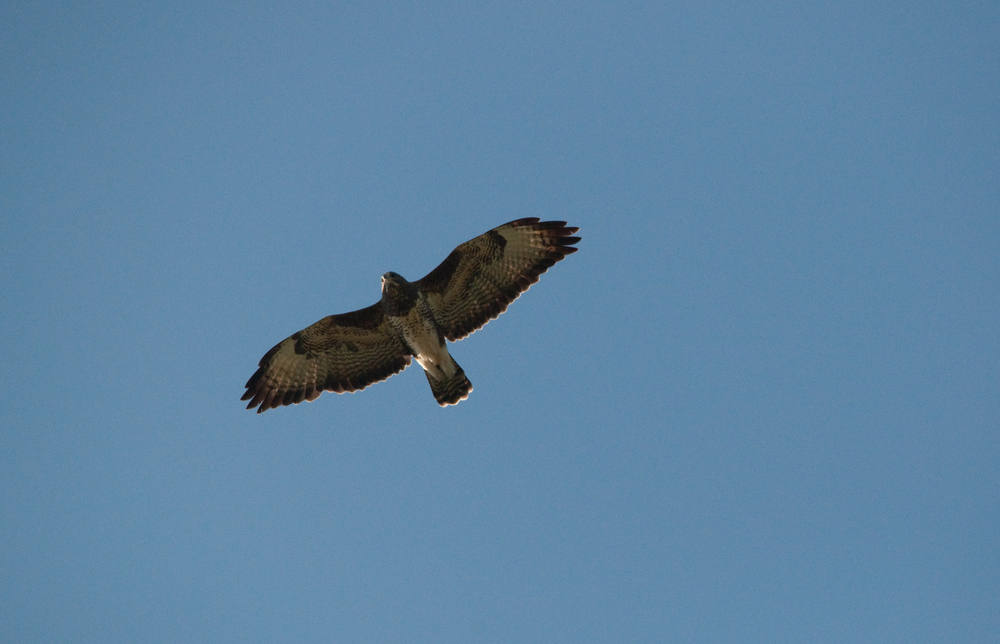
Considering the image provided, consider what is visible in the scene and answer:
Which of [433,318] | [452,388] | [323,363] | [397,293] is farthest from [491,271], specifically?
[323,363]

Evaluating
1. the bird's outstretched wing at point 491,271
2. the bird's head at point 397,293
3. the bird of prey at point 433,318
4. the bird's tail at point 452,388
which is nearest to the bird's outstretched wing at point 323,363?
the bird of prey at point 433,318

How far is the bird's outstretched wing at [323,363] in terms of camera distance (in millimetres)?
10555

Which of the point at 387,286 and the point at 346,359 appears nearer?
the point at 387,286

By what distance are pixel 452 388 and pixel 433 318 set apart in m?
0.92

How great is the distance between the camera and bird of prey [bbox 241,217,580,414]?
1025cm

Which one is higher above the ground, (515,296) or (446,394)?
(515,296)

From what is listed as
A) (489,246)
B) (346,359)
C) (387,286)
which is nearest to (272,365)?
(346,359)

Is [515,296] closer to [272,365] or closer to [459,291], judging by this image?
[459,291]

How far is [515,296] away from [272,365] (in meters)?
3.27

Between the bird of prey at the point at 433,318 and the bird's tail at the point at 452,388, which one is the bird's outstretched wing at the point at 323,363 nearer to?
the bird of prey at the point at 433,318

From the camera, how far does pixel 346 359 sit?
10.8 metres

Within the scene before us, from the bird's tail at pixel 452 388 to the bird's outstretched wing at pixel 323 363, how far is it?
54 centimetres

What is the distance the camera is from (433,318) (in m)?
10.3

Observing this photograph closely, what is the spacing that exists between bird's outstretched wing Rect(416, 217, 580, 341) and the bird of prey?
1 cm
